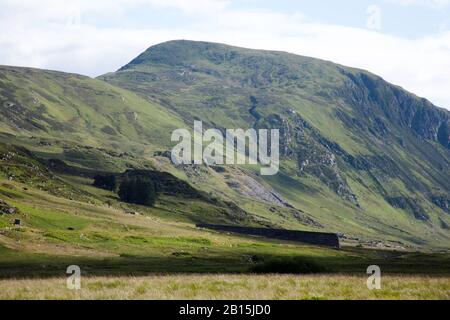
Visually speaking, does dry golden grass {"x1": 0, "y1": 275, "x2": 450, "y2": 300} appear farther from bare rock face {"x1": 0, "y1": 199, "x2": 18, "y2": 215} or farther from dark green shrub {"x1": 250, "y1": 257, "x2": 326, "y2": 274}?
bare rock face {"x1": 0, "y1": 199, "x2": 18, "y2": 215}

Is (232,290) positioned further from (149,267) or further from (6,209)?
(6,209)

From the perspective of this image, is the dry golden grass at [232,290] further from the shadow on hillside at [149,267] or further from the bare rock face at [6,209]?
the bare rock face at [6,209]

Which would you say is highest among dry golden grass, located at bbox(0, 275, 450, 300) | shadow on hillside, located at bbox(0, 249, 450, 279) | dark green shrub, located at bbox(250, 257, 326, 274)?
dry golden grass, located at bbox(0, 275, 450, 300)

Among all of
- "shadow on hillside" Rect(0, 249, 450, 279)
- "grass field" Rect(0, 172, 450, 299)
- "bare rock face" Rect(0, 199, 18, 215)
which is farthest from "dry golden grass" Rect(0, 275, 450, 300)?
"bare rock face" Rect(0, 199, 18, 215)

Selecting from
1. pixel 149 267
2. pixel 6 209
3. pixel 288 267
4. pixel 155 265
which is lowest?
pixel 155 265

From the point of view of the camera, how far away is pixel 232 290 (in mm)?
34062

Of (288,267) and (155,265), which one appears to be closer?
(288,267)

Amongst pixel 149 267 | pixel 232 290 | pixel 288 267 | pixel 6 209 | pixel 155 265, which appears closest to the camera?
pixel 232 290

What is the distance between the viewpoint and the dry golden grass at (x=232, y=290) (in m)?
31.3

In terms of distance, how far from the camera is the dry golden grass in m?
31.3

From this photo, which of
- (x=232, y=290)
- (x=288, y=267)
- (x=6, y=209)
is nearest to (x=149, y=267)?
(x=288, y=267)

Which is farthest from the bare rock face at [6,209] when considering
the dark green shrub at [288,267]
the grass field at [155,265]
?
the dark green shrub at [288,267]
